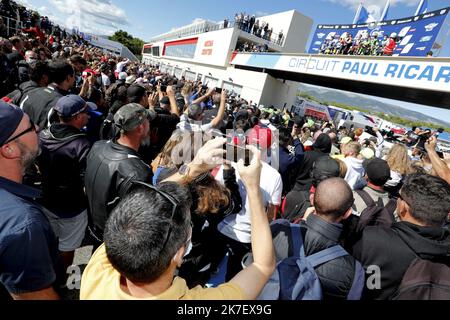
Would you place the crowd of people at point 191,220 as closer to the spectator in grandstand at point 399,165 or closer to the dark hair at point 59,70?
the dark hair at point 59,70

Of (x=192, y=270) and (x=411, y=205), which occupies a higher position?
(x=411, y=205)

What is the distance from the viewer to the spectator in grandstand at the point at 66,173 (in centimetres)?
228

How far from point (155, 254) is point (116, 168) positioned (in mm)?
1295

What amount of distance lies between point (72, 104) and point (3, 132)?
48.5 inches

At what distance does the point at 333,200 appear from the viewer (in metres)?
1.69

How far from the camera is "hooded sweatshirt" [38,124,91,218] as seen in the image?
2.27 meters

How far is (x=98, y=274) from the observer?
1.17 m

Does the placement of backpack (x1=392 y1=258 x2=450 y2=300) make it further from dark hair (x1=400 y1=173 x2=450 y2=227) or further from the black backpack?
the black backpack

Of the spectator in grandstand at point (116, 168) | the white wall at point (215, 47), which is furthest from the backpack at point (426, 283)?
the white wall at point (215, 47)

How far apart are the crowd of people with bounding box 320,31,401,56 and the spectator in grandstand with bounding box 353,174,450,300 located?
50.2 feet

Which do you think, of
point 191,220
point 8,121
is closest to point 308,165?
point 191,220

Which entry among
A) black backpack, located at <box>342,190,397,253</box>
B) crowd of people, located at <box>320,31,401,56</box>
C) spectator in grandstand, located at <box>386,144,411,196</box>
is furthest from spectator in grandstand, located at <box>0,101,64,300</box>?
crowd of people, located at <box>320,31,401,56</box>
